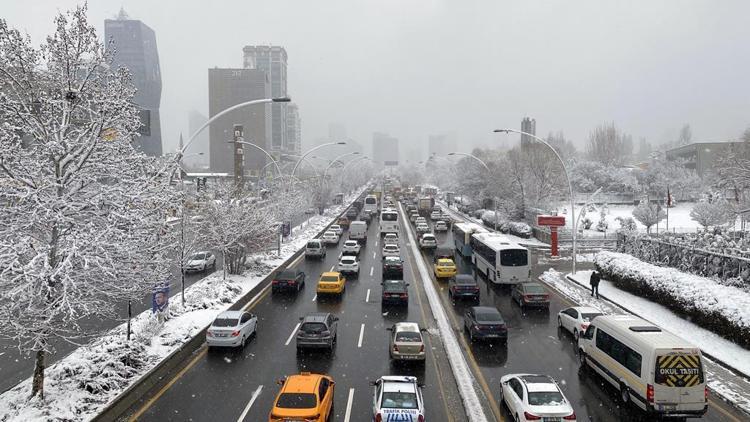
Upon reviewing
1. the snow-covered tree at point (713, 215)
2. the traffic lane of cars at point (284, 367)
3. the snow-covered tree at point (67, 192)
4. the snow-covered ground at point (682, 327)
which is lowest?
the traffic lane of cars at point (284, 367)

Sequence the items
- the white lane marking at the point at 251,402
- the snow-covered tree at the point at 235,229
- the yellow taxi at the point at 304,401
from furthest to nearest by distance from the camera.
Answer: the snow-covered tree at the point at 235,229 → the white lane marking at the point at 251,402 → the yellow taxi at the point at 304,401

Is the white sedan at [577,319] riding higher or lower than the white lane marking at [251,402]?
higher

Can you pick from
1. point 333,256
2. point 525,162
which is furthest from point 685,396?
point 525,162

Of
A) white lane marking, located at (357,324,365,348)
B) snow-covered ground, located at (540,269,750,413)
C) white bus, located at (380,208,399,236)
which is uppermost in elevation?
white bus, located at (380,208,399,236)

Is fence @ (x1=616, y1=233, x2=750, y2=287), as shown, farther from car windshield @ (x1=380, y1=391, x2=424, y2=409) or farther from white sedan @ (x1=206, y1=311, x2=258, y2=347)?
white sedan @ (x1=206, y1=311, x2=258, y2=347)

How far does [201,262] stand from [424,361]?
2196 centimetres

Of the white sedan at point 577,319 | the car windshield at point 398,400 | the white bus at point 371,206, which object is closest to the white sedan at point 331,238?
the white bus at point 371,206

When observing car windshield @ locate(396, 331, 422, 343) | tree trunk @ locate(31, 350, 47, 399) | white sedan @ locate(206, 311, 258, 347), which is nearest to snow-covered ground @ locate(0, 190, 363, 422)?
tree trunk @ locate(31, 350, 47, 399)

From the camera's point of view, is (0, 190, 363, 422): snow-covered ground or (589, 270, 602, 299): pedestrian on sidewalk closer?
(0, 190, 363, 422): snow-covered ground

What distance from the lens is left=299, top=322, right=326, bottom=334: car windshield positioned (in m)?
17.8

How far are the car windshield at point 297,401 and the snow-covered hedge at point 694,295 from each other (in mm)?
15124

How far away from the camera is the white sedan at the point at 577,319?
1948 cm

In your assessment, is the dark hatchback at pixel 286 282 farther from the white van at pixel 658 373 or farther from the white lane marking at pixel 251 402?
the white van at pixel 658 373

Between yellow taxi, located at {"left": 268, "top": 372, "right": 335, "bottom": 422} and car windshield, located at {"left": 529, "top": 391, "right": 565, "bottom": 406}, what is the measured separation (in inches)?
191
